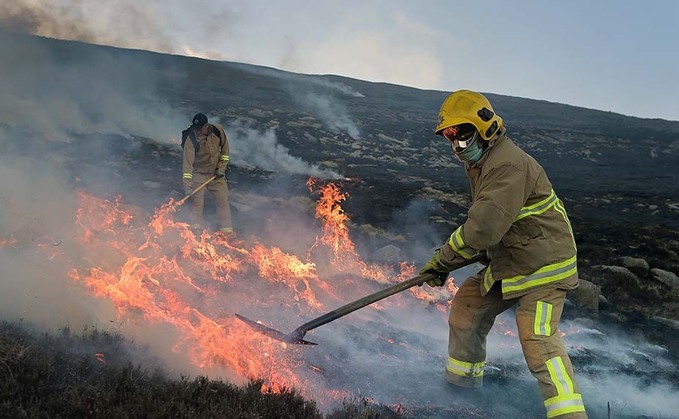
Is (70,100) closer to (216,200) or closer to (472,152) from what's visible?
(216,200)

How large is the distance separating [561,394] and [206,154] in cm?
728

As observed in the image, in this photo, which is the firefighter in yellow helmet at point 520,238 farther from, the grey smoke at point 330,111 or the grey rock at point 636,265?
the grey smoke at point 330,111

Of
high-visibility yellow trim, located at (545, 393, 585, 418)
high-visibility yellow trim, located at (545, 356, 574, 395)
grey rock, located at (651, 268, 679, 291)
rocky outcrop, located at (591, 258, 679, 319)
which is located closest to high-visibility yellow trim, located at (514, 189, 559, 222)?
high-visibility yellow trim, located at (545, 356, 574, 395)

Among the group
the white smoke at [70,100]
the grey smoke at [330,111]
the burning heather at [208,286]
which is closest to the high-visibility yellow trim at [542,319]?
the burning heather at [208,286]

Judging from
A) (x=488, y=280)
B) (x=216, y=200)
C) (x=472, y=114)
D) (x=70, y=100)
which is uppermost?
(x=70, y=100)

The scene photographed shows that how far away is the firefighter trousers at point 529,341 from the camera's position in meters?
3.33

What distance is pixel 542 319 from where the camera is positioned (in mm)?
3535

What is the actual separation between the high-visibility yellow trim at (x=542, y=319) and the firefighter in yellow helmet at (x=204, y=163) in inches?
252

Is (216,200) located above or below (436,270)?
below

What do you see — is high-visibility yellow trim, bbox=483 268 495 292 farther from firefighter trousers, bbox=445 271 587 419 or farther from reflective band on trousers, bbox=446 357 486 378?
reflective band on trousers, bbox=446 357 486 378

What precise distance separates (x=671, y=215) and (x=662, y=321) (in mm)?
17634

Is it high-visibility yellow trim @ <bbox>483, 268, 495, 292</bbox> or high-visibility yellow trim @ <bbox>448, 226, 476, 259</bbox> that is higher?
high-visibility yellow trim @ <bbox>448, 226, 476, 259</bbox>

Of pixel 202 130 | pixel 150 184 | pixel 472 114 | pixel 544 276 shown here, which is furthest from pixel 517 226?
pixel 150 184

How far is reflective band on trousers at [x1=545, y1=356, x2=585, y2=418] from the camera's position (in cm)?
327
